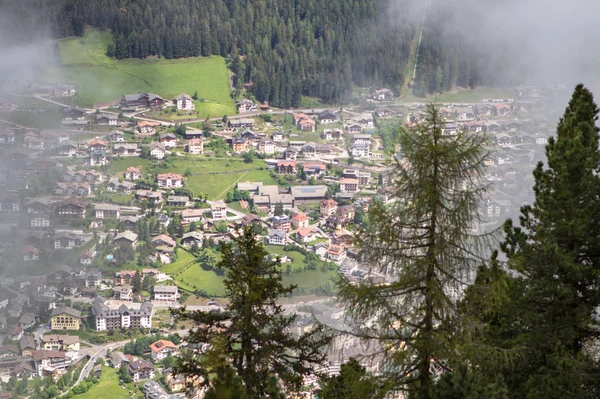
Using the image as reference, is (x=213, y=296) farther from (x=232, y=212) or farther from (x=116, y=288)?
(x=232, y=212)

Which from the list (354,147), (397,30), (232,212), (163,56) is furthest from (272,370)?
(397,30)

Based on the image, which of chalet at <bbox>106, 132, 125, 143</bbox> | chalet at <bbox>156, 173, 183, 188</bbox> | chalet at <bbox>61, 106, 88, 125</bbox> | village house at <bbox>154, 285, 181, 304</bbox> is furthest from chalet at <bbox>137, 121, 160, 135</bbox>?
village house at <bbox>154, 285, 181, 304</bbox>

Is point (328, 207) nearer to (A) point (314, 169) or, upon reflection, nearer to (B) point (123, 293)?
(A) point (314, 169)

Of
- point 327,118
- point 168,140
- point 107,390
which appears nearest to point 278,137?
point 327,118

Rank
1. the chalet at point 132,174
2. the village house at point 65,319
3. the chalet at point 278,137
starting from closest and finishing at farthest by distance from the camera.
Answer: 1. the village house at point 65,319
2. the chalet at point 132,174
3. the chalet at point 278,137

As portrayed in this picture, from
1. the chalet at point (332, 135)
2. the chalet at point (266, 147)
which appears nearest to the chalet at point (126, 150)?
the chalet at point (266, 147)

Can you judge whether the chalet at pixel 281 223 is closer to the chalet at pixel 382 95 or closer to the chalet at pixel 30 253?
the chalet at pixel 30 253

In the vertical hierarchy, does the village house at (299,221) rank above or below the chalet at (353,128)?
below
